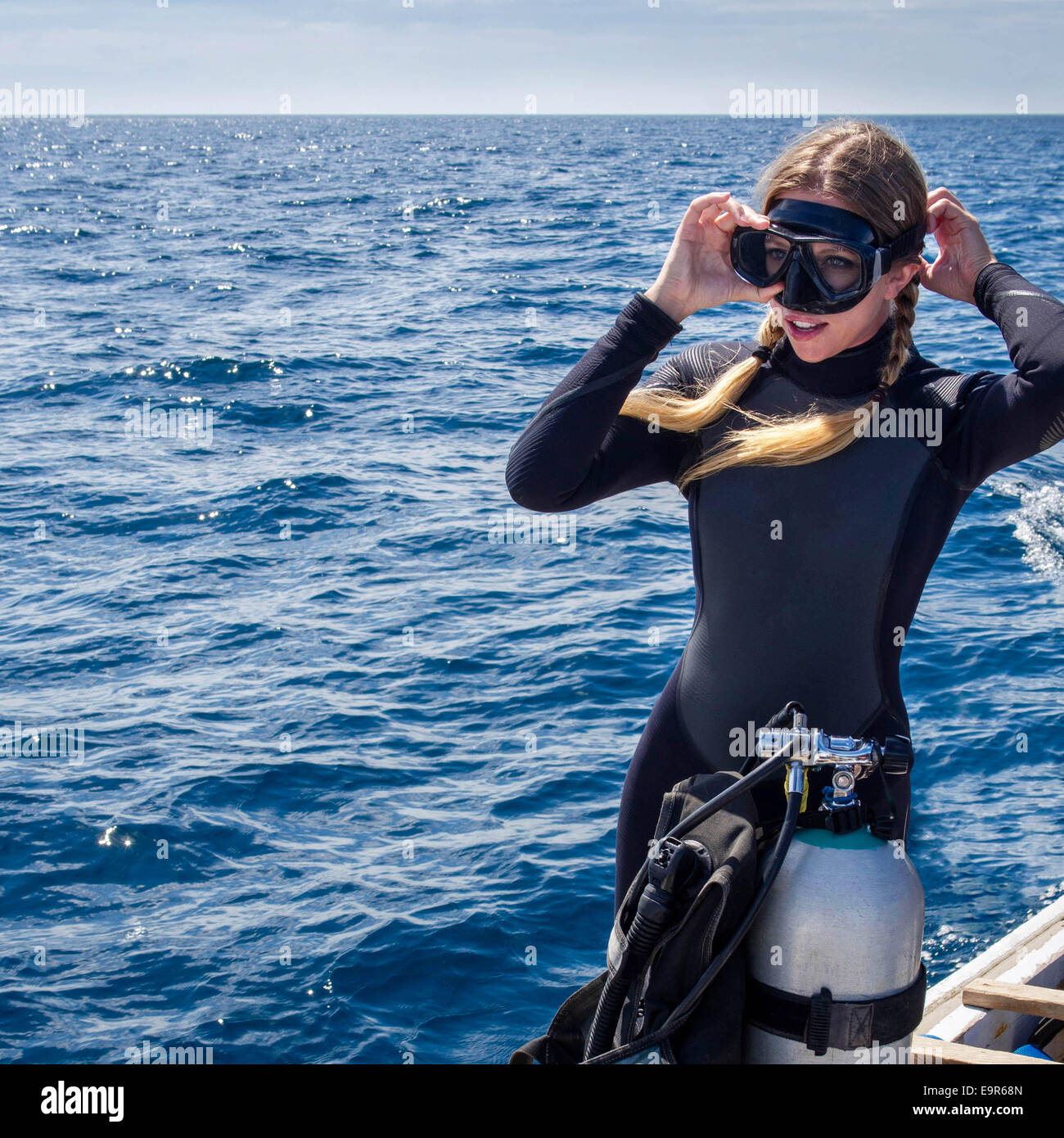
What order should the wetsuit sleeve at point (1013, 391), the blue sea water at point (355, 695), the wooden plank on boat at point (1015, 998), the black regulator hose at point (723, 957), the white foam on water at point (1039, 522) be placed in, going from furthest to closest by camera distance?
the white foam on water at point (1039, 522)
the blue sea water at point (355, 695)
the wooden plank on boat at point (1015, 998)
the wetsuit sleeve at point (1013, 391)
the black regulator hose at point (723, 957)

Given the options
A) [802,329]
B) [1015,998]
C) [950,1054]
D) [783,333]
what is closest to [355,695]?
[1015,998]

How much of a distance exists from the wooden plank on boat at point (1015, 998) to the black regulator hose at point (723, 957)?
199cm

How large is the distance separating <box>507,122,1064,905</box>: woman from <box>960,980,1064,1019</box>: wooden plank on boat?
1550 mm

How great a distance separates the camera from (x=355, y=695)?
28.3 ft

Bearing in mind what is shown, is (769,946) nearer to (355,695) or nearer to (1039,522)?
(355,695)

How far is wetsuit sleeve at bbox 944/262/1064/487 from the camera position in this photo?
7.04 ft

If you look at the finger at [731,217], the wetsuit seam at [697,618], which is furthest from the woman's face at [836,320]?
the wetsuit seam at [697,618]

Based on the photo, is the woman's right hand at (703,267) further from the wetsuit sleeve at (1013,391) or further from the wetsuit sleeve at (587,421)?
the wetsuit sleeve at (1013,391)

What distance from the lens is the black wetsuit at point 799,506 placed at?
2.25m

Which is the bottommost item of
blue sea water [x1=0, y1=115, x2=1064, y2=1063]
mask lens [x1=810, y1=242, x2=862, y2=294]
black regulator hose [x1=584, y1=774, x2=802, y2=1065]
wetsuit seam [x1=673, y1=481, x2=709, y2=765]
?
blue sea water [x1=0, y1=115, x2=1064, y2=1063]

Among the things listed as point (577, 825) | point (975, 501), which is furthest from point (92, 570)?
point (975, 501)

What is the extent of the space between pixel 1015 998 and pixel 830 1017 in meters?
1.94

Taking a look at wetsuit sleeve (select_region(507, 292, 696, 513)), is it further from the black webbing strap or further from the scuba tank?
the black webbing strap

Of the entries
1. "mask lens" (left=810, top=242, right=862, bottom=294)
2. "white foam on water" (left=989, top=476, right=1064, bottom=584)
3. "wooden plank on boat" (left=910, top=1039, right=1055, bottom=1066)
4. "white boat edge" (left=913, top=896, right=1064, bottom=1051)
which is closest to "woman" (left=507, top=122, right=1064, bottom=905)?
"mask lens" (left=810, top=242, right=862, bottom=294)
